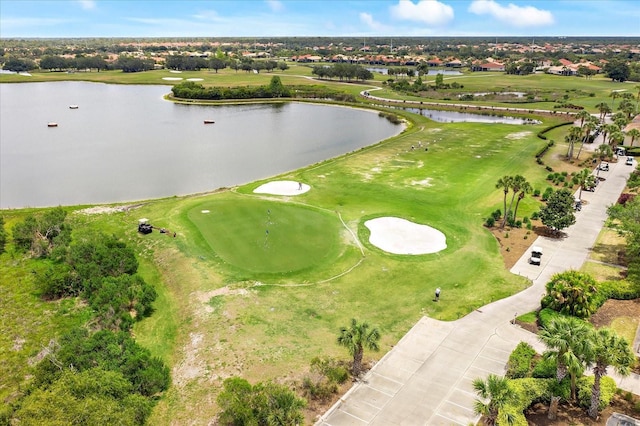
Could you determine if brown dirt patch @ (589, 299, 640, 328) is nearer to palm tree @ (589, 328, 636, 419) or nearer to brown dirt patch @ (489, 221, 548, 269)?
brown dirt patch @ (489, 221, 548, 269)

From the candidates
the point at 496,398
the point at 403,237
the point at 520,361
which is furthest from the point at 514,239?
the point at 496,398

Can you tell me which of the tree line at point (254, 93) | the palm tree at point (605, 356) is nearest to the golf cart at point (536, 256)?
the palm tree at point (605, 356)

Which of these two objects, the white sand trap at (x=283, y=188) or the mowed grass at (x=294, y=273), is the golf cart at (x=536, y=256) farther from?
the white sand trap at (x=283, y=188)

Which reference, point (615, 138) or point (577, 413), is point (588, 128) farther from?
point (577, 413)

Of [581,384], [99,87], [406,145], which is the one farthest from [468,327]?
[99,87]

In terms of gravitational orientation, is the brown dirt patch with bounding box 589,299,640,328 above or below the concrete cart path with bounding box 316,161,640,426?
above

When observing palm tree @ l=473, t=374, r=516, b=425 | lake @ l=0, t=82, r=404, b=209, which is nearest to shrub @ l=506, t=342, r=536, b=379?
palm tree @ l=473, t=374, r=516, b=425
